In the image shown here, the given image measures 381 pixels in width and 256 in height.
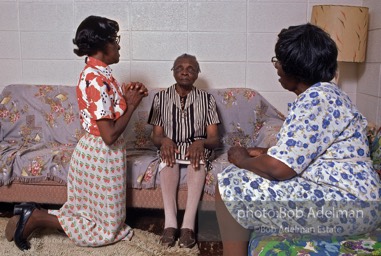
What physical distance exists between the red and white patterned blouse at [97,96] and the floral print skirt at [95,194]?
0.41ft

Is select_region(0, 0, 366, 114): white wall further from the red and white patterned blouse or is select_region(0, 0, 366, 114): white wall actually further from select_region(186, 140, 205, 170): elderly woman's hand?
the red and white patterned blouse

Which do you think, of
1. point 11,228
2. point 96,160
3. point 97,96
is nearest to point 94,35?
point 97,96

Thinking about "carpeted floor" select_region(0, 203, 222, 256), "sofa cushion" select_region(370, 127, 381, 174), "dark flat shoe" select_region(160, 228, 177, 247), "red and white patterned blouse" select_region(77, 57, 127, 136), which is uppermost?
"red and white patterned blouse" select_region(77, 57, 127, 136)

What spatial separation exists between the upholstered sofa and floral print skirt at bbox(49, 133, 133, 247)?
0.26m

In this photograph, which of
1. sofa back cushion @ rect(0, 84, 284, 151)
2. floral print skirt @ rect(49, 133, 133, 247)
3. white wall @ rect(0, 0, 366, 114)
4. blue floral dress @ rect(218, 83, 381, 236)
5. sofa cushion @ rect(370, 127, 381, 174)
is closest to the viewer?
blue floral dress @ rect(218, 83, 381, 236)

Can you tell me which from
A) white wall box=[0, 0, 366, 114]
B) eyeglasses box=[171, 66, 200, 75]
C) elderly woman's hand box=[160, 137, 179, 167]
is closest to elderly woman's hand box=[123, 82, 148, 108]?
elderly woman's hand box=[160, 137, 179, 167]

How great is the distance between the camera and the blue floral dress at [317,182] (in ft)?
4.84

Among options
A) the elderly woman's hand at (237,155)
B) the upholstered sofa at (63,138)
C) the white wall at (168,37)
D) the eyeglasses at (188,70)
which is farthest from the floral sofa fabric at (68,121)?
the elderly woman's hand at (237,155)

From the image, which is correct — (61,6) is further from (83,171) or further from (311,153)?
(311,153)

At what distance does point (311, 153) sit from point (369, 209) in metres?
0.28

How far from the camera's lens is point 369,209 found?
1484 millimetres

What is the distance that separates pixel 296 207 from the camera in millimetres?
1507

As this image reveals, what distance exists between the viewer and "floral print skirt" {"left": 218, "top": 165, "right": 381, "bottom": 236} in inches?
58.5

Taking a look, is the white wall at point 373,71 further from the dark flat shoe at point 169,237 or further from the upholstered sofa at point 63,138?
the dark flat shoe at point 169,237
